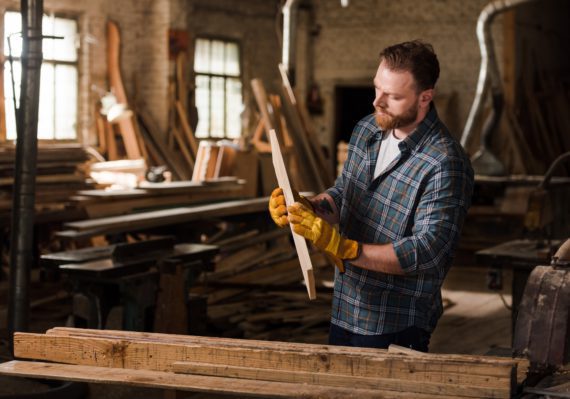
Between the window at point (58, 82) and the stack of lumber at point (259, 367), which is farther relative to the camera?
the window at point (58, 82)

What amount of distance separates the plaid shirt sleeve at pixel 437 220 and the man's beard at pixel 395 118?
17 cm

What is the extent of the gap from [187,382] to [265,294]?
18.3 feet

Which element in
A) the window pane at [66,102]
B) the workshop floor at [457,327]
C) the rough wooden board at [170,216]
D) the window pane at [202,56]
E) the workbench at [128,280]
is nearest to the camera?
the workshop floor at [457,327]

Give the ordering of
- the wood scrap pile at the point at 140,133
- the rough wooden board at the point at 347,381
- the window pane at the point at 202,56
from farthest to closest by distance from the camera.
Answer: the window pane at the point at 202,56 → the wood scrap pile at the point at 140,133 → the rough wooden board at the point at 347,381

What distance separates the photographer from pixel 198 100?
44.4 feet

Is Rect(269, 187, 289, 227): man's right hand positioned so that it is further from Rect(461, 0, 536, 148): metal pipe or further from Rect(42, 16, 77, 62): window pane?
Rect(42, 16, 77, 62): window pane

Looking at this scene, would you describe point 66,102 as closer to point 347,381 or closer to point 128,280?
point 128,280

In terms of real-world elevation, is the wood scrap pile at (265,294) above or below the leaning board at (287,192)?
below

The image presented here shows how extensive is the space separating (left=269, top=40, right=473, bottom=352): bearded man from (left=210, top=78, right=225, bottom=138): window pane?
1058 cm

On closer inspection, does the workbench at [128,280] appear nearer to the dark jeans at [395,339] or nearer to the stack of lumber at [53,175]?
the dark jeans at [395,339]

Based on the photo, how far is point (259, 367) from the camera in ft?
8.71

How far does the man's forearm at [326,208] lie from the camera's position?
10.6 feet

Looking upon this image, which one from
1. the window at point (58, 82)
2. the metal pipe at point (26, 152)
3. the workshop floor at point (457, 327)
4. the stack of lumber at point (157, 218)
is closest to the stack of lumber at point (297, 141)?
the stack of lumber at point (157, 218)

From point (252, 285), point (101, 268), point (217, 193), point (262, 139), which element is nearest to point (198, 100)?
point (262, 139)
